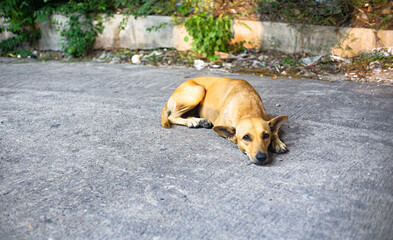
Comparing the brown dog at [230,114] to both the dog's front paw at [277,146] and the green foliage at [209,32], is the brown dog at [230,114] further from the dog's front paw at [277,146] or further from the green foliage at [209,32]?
the green foliage at [209,32]

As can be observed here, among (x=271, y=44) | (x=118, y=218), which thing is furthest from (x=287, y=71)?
(x=118, y=218)

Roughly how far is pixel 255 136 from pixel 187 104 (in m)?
1.27

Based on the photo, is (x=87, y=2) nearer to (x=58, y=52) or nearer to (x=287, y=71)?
(x=58, y=52)

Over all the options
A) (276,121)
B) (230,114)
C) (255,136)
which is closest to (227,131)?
(230,114)

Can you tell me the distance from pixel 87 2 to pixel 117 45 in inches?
58.7

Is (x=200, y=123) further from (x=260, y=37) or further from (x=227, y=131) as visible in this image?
(x=260, y=37)

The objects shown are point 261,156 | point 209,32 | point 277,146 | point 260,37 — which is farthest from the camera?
point 260,37

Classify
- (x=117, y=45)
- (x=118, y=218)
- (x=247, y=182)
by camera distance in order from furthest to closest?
(x=117, y=45)
(x=247, y=182)
(x=118, y=218)

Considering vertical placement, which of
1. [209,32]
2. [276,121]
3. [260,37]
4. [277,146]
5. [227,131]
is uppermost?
[209,32]

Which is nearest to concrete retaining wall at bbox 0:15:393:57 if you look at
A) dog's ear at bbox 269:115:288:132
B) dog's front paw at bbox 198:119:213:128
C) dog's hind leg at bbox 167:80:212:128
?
dog's hind leg at bbox 167:80:212:128

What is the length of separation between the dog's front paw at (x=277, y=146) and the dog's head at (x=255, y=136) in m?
0.11

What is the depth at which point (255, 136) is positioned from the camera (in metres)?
3.14

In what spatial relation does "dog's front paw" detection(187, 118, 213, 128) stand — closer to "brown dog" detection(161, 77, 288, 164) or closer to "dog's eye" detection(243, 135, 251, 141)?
"brown dog" detection(161, 77, 288, 164)

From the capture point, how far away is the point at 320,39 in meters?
7.20
